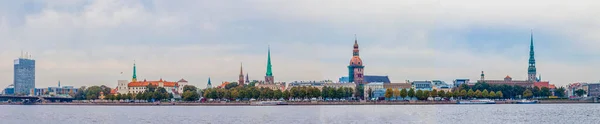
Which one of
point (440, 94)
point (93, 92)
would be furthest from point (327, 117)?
point (93, 92)

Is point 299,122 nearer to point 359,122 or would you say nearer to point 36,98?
point 359,122

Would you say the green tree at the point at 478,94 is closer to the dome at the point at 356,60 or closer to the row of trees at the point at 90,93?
the dome at the point at 356,60

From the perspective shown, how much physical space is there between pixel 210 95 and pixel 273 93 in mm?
10767

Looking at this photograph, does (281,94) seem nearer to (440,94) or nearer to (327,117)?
(440,94)

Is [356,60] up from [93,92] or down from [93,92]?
up

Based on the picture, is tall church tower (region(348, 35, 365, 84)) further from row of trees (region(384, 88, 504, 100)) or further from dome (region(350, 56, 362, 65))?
row of trees (region(384, 88, 504, 100))

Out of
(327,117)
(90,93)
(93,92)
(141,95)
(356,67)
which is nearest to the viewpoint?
(327,117)

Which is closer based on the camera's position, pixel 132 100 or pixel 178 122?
pixel 178 122

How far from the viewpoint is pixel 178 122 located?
69312 millimetres

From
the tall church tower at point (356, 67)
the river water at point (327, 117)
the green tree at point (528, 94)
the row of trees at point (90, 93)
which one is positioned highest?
the tall church tower at point (356, 67)

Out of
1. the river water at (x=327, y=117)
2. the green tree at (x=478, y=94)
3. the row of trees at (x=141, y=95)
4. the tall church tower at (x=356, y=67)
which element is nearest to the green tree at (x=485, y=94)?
the green tree at (x=478, y=94)

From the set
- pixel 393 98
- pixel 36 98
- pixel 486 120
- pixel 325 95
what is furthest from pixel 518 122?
pixel 36 98

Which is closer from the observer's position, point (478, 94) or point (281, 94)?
point (281, 94)

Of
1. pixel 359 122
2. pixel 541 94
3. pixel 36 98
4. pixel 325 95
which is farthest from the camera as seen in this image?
pixel 36 98
